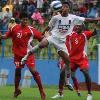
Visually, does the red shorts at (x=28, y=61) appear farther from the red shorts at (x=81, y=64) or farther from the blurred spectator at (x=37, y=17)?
the blurred spectator at (x=37, y=17)

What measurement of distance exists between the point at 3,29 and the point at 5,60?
2.24m

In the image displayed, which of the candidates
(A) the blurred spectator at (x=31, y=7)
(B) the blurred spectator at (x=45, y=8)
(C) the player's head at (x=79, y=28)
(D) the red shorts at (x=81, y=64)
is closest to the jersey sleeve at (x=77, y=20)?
(C) the player's head at (x=79, y=28)

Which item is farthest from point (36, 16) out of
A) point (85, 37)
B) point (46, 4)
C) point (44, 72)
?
point (85, 37)

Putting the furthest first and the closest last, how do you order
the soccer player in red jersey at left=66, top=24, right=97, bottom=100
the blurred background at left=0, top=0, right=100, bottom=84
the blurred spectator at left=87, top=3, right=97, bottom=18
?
the blurred spectator at left=87, top=3, right=97, bottom=18 < the blurred background at left=0, top=0, right=100, bottom=84 < the soccer player in red jersey at left=66, top=24, right=97, bottom=100

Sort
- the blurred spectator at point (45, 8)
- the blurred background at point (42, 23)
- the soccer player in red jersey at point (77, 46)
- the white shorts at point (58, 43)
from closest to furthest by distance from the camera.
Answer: the white shorts at point (58, 43) < the soccer player in red jersey at point (77, 46) < the blurred background at point (42, 23) < the blurred spectator at point (45, 8)

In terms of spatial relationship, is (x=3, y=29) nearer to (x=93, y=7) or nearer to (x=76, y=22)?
(x=93, y=7)

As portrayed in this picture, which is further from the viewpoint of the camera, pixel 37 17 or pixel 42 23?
pixel 37 17

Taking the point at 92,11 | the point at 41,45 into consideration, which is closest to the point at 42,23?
the point at 92,11

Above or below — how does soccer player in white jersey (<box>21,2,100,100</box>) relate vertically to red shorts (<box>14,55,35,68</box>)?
above

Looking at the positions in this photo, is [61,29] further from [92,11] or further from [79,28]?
[92,11]

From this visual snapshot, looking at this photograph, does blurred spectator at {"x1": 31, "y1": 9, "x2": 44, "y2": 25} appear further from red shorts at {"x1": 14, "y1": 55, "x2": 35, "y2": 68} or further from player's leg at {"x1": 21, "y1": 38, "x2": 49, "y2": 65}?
player's leg at {"x1": 21, "y1": 38, "x2": 49, "y2": 65}

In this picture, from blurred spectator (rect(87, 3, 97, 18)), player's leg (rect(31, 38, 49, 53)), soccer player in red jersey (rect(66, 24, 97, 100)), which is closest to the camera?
player's leg (rect(31, 38, 49, 53))

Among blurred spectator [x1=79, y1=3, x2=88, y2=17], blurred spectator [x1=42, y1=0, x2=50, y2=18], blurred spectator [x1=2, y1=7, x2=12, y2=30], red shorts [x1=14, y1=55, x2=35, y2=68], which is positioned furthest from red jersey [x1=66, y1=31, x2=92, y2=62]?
blurred spectator [x1=42, y1=0, x2=50, y2=18]

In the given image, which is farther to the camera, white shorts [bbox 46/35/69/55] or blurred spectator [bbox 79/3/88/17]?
blurred spectator [bbox 79/3/88/17]
